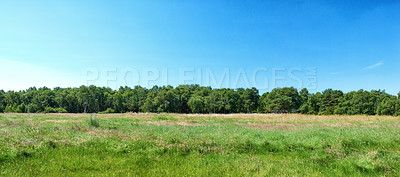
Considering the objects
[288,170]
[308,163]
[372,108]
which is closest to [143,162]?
[288,170]

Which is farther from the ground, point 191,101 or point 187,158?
point 191,101

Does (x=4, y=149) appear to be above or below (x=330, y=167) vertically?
above

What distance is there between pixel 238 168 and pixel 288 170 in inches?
65.8

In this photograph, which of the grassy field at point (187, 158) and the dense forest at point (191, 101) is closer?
the grassy field at point (187, 158)

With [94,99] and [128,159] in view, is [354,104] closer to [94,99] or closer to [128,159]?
[128,159]

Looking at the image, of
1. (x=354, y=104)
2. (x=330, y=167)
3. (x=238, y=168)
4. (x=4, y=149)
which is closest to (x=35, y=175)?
(x=4, y=149)

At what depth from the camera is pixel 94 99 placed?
320 feet

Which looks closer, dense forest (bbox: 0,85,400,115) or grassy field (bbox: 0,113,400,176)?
grassy field (bbox: 0,113,400,176)

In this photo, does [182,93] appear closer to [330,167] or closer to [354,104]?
[354,104]

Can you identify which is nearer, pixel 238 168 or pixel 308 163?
pixel 238 168

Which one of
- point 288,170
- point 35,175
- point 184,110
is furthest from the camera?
Result: point 184,110

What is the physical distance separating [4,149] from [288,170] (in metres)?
10.7

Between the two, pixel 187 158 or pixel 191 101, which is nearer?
pixel 187 158

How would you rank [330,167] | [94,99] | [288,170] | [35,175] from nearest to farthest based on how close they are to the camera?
[35,175] → [288,170] → [330,167] → [94,99]
